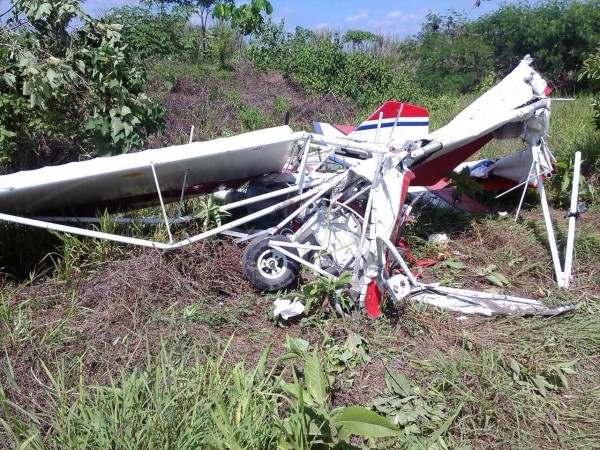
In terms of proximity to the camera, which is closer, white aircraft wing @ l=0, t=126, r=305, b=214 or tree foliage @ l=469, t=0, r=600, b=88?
white aircraft wing @ l=0, t=126, r=305, b=214

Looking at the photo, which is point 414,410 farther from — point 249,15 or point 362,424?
point 249,15

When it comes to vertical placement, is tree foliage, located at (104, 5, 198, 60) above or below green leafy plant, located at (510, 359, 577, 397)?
above

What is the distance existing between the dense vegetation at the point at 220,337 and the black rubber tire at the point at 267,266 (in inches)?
6.1

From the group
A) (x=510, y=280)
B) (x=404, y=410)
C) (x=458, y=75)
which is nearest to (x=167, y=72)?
(x=458, y=75)

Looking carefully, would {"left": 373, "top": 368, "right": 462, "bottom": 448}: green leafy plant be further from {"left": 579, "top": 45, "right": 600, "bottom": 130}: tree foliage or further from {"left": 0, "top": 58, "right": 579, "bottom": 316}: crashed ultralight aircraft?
{"left": 579, "top": 45, "right": 600, "bottom": 130}: tree foliage

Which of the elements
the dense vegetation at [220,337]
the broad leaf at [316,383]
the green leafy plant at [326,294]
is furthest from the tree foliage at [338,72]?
the broad leaf at [316,383]

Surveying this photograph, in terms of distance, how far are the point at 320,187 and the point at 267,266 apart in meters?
0.79

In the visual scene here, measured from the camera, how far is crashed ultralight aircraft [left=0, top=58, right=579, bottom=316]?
3.83 m

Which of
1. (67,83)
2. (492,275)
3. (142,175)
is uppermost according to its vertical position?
(67,83)

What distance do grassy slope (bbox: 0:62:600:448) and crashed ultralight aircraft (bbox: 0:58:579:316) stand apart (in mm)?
241

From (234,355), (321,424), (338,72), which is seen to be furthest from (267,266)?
(338,72)

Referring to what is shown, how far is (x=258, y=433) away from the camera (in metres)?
2.51

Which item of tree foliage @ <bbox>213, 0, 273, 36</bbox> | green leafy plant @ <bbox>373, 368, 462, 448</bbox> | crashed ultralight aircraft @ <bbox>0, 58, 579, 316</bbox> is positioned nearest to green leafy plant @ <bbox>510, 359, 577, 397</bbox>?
green leafy plant @ <bbox>373, 368, 462, 448</bbox>

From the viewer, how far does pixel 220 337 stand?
368 cm
